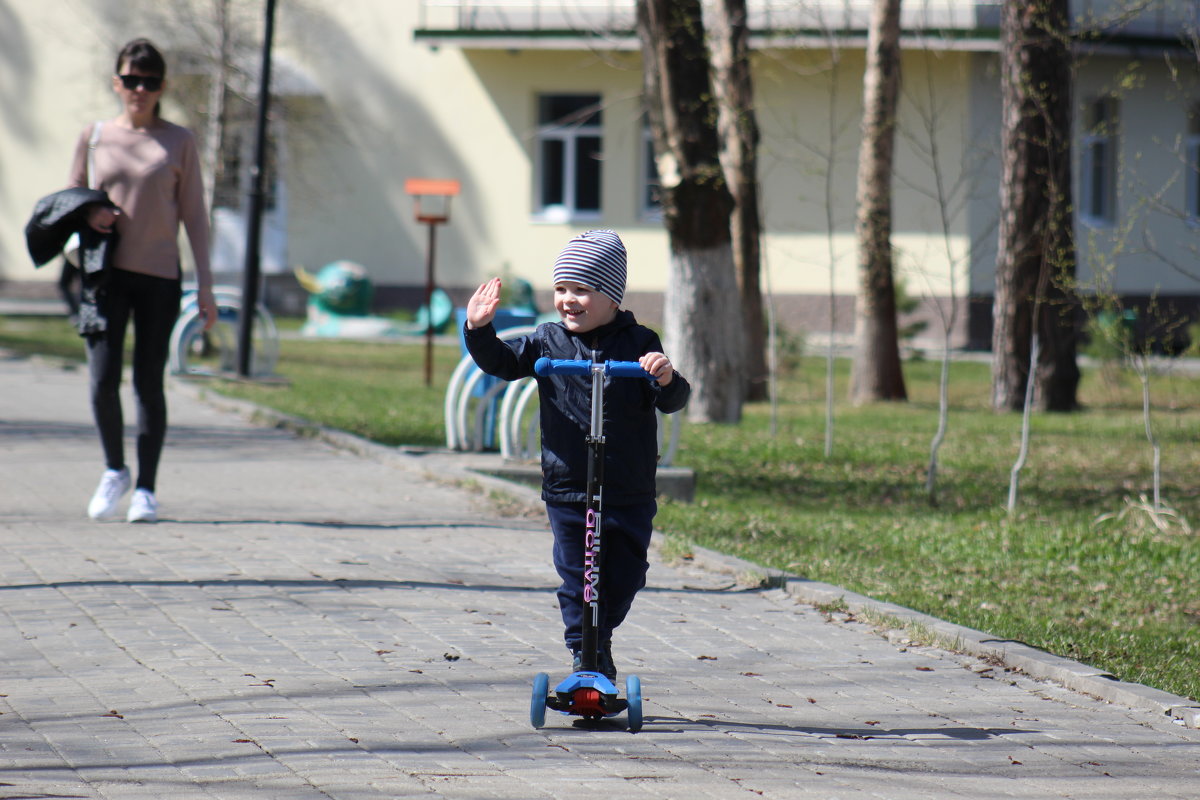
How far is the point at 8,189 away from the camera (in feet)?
93.2

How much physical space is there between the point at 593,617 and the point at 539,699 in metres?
0.27

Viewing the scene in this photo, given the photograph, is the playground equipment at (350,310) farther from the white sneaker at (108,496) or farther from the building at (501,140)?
the white sneaker at (108,496)

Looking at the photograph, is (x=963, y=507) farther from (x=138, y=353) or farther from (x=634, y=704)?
(x=634, y=704)

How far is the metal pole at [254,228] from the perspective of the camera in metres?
15.3

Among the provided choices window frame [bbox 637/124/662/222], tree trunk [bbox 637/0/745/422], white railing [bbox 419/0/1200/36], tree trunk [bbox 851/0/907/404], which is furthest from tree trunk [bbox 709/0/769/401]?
window frame [bbox 637/124/662/222]

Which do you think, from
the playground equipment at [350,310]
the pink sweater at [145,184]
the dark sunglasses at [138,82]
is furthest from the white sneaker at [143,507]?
the playground equipment at [350,310]

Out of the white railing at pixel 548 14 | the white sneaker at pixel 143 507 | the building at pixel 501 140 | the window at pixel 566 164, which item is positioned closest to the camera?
the white sneaker at pixel 143 507

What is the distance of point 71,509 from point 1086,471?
720 cm

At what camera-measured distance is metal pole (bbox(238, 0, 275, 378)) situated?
15.3 metres

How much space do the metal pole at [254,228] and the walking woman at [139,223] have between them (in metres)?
8.06

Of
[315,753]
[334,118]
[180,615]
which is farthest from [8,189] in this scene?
[315,753]

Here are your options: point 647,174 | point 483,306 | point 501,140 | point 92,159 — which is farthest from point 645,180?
point 483,306

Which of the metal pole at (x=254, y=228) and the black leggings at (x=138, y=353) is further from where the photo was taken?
the metal pole at (x=254, y=228)

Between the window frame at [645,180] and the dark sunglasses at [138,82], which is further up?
the window frame at [645,180]
